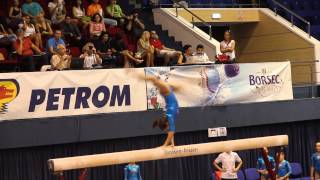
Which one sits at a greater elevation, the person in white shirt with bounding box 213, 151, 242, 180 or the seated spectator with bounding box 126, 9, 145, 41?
the seated spectator with bounding box 126, 9, 145, 41

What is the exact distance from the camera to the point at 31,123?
11.1m

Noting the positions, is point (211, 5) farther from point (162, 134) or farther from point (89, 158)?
point (89, 158)

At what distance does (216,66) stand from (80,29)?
3.88m

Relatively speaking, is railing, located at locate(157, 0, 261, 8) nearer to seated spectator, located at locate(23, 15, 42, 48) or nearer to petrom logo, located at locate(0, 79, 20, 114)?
seated spectator, located at locate(23, 15, 42, 48)

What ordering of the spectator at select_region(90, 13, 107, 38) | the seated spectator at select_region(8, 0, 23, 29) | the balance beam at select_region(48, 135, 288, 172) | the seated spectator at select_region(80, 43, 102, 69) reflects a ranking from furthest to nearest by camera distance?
the spectator at select_region(90, 13, 107, 38) → the seated spectator at select_region(8, 0, 23, 29) → the seated spectator at select_region(80, 43, 102, 69) → the balance beam at select_region(48, 135, 288, 172)

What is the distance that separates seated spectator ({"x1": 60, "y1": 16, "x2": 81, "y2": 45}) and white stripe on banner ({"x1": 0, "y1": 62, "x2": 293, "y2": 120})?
2.84m

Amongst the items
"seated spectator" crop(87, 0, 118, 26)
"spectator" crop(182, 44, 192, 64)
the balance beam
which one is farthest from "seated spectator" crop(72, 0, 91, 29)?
the balance beam

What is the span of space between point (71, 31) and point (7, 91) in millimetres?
4113

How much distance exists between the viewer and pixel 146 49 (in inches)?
566

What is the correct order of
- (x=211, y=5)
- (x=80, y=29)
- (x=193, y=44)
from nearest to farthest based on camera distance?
(x=80, y=29), (x=193, y=44), (x=211, y=5)

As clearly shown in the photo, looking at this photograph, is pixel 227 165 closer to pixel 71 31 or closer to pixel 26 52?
pixel 26 52

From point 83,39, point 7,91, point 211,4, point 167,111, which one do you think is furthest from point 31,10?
point 167,111

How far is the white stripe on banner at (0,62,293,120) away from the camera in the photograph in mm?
11086

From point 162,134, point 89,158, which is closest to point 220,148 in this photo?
point 89,158
